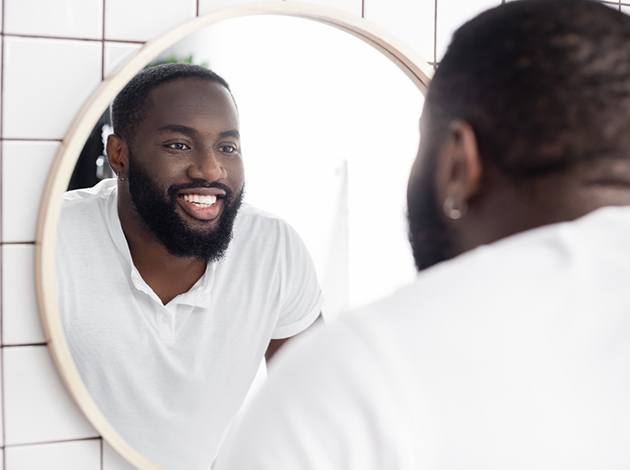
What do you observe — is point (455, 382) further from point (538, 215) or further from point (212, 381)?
point (212, 381)

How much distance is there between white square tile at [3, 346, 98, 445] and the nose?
292 millimetres

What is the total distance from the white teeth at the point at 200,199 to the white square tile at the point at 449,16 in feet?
1.43

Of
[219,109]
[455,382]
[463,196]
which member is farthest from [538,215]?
[219,109]

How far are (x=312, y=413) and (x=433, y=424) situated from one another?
7 centimetres

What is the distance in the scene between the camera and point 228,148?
3.53ft

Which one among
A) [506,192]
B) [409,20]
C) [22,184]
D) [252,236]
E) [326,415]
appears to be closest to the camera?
[326,415]

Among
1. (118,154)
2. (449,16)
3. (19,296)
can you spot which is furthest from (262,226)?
(449,16)

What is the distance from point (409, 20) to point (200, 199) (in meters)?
0.43

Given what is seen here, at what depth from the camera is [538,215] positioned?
58 centimetres

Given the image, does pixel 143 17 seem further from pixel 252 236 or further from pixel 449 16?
pixel 449 16

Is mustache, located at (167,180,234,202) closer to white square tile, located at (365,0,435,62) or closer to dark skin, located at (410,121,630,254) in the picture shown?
white square tile, located at (365,0,435,62)

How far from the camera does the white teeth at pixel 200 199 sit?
106 centimetres

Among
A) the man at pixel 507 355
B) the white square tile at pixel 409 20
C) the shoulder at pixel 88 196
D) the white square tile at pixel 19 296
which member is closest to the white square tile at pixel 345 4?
the white square tile at pixel 409 20

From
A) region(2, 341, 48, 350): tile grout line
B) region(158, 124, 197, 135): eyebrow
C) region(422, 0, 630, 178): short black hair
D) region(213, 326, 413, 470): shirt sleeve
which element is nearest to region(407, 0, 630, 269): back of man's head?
region(422, 0, 630, 178): short black hair
